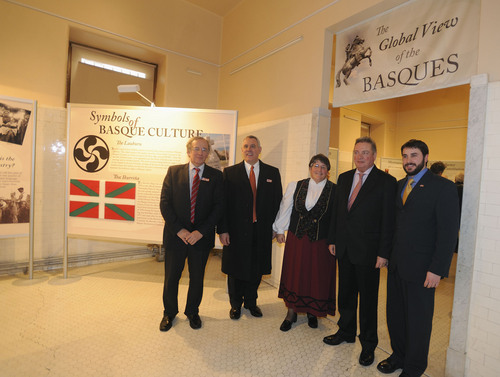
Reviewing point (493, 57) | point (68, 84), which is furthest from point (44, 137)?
point (493, 57)

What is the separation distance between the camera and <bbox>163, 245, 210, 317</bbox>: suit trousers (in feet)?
8.63

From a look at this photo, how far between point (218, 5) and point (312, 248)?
4.47m

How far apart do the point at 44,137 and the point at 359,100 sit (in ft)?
13.0

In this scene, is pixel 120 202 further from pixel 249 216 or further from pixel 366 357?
pixel 366 357

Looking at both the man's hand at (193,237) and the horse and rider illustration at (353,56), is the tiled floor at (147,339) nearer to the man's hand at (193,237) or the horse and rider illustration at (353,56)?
the man's hand at (193,237)

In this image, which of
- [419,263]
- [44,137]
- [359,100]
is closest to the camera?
[419,263]

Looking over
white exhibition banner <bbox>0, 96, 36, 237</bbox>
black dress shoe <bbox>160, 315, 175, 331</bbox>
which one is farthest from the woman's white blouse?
white exhibition banner <bbox>0, 96, 36, 237</bbox>

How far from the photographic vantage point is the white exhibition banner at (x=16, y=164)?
3373mm

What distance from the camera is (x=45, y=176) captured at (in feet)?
13.1

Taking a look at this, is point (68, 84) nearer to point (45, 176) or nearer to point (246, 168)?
point (45, 176)

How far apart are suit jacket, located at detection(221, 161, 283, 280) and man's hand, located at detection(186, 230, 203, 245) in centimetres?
33

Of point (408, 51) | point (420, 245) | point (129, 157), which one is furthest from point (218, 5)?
point (420, 245)

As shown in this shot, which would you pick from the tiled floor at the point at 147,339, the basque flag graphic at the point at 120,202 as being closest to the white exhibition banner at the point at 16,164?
the tiled floor at the point at 147,339

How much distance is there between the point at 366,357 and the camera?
2301 millimetres
